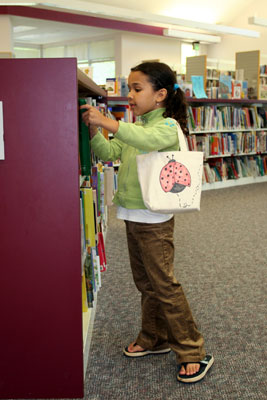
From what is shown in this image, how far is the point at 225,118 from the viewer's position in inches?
279

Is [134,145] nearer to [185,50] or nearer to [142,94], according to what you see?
[142,94]

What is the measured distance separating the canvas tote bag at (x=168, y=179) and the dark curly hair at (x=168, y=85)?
10cm

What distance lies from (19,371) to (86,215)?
640mm

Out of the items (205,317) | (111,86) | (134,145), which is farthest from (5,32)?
(134,145)

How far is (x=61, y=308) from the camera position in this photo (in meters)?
1.71

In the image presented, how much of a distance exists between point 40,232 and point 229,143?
5.83 m

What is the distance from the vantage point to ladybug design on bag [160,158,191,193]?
1.72 meters

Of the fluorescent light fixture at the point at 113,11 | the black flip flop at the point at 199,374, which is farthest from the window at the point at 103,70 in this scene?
the black flip flop at the point at 199,374

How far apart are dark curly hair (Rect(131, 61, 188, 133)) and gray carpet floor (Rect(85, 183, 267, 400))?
104 cm

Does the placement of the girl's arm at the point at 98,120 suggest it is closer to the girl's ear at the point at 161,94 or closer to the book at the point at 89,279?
the girl's ear at the point at 161,94

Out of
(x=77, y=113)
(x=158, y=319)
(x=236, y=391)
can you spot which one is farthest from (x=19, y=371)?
(x=77, y=113)

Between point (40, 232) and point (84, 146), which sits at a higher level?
point (84, 146)

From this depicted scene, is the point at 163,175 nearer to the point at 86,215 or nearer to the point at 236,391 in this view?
the point at 86,215

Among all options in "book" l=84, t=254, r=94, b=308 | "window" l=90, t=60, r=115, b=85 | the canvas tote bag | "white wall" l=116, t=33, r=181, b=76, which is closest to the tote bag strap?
the canvas tote bag
